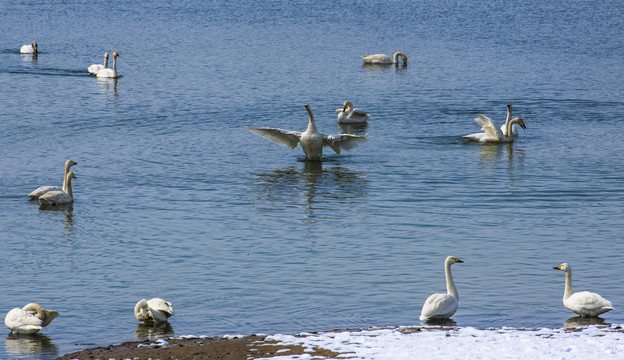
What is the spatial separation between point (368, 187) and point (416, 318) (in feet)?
33.7

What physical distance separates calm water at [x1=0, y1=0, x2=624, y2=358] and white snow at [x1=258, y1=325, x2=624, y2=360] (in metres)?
1.17

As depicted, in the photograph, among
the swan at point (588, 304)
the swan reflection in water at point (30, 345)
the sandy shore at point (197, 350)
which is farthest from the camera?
the swan at point (588, 304)

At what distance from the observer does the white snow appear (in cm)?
1260

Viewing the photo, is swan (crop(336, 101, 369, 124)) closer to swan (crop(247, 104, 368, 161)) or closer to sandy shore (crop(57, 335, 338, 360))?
swan (crop(247, 104, 368, 161))

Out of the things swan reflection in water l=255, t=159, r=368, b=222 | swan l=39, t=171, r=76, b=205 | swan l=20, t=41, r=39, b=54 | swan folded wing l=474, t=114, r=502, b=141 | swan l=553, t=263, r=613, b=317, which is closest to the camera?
swan l=553, t=263, r=613, b=317

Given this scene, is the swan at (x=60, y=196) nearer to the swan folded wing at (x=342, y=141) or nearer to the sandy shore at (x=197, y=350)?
the swan folded wing at (x=342, y=141)

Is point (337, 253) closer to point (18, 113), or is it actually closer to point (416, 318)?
point (416, 318)

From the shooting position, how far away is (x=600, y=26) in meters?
66.4

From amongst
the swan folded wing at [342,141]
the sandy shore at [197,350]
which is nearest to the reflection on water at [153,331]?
the sandy shore at [197,350]

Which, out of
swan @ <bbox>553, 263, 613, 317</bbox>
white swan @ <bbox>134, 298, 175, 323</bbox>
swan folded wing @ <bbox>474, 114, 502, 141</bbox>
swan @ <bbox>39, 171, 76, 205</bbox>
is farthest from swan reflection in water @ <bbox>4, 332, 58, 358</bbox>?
swan folded wing @ <bbox>474, 114, 502, 141</bbox>

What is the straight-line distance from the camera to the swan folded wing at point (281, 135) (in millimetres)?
28750

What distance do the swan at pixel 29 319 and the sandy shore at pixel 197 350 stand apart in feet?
3.80

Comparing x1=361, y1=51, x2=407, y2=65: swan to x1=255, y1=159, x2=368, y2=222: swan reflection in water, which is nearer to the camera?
x1=255, y1=159, x2=368, y2=222: swan reflection in water

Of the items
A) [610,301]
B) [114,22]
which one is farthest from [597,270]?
[114,22]
